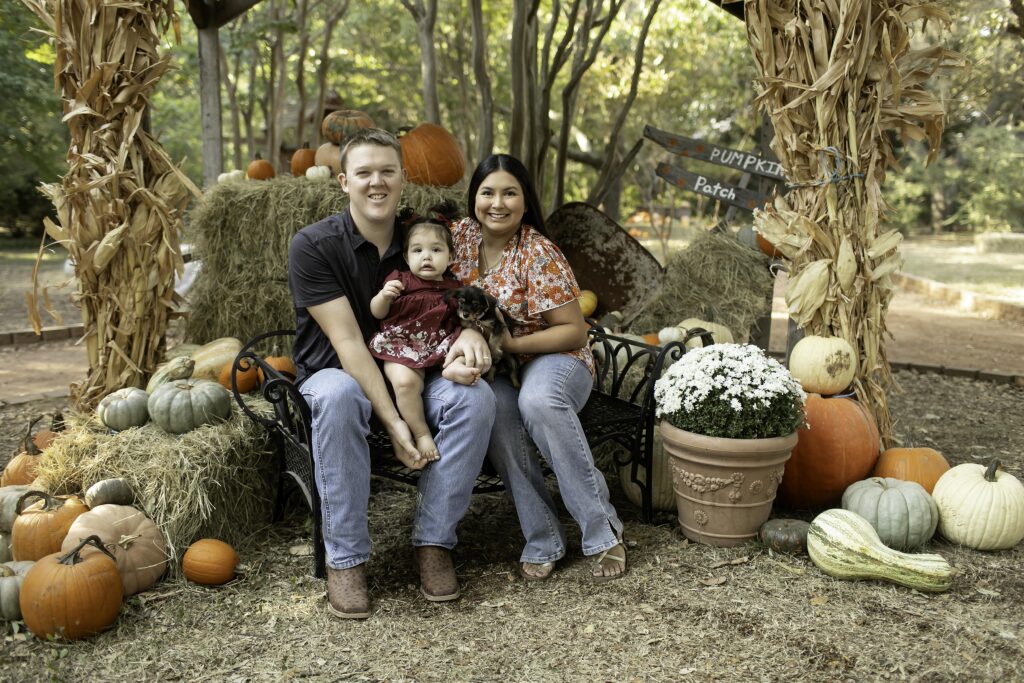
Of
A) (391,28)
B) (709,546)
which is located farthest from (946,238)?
(709,546)

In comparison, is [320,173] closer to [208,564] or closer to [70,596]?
[208,564]

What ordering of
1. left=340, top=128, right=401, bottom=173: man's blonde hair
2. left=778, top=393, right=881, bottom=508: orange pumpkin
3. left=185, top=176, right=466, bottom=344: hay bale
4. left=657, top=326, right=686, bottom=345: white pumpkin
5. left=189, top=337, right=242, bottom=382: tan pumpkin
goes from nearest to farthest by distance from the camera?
left=340, top=128, right=401, bottom=173: man's blonde hair < left=778, top=393, right=881, bottom=508: orange pumpkin < left=189, top=337, right=242, bottom=382: tan pumpkin < left=185, top=176, right=466, bottom=344: hay bale < left=657, top=326, right=686, bottom=345: white pumpkin

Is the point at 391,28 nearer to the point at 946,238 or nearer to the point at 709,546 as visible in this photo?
the point at 709,546

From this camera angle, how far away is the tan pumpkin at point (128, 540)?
270 cm

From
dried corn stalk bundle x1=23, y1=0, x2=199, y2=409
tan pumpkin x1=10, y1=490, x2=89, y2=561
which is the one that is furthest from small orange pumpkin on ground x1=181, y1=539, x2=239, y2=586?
dried corn stalk bundle x1=23, y1=0, x2=199, y2=409

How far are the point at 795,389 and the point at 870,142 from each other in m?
1.20

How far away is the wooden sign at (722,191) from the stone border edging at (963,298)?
4759mm

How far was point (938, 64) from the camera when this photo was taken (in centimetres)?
348

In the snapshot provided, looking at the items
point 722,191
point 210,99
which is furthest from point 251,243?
point 722,191

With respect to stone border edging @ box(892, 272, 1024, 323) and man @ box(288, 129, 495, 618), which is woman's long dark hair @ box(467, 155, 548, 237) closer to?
man @ box(288, 129, 495, 618)

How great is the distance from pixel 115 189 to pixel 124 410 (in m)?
0.89

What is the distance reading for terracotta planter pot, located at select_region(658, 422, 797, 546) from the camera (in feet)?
9.68

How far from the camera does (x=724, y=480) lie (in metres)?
3.00

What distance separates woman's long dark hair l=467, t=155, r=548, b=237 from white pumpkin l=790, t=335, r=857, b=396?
1.31m
